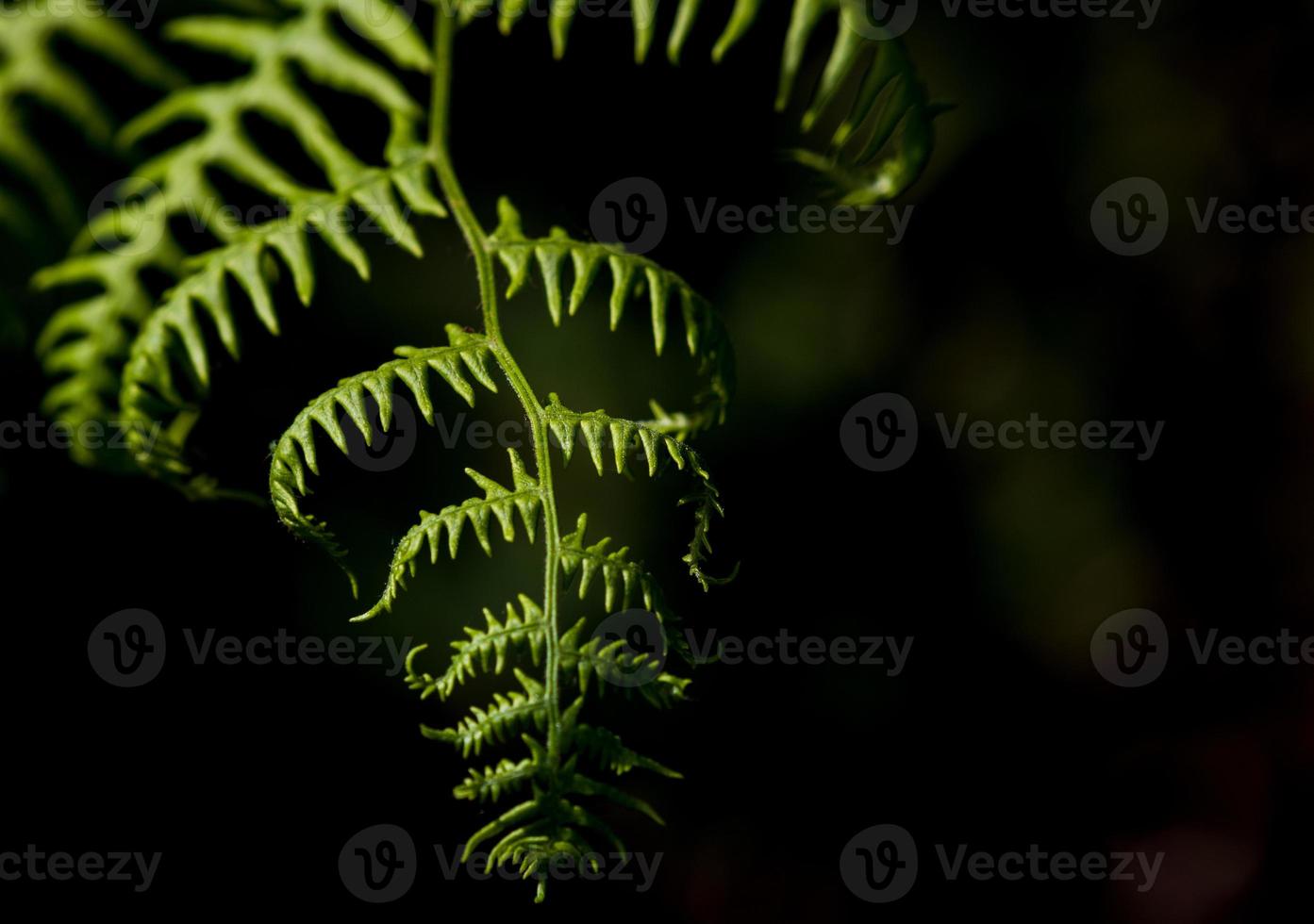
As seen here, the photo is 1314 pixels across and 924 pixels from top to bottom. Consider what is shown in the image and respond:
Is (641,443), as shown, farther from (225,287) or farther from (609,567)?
(225,287)

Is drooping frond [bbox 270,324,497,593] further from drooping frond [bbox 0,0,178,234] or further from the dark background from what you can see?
the dark background

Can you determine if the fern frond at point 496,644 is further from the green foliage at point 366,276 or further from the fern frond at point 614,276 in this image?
the fern frond at point 614,276

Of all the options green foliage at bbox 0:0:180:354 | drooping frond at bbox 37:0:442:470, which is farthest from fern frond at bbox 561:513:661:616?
green foliage at bbox 0:0:180:354

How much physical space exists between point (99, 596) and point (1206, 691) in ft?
8.26

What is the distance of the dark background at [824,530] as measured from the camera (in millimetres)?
1356

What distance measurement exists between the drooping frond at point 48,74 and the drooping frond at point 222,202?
4 cm

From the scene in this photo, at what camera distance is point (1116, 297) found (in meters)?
1.90

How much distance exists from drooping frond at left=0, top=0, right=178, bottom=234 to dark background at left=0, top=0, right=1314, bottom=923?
280mm

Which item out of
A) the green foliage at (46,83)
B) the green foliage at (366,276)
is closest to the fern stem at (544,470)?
the green foliage at (366,276)

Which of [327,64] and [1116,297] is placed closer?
[327,64]

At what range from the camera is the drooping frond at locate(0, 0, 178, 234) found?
65 cm

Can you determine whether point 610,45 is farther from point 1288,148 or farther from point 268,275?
point 1288,148

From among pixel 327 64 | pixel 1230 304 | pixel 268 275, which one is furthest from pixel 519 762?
pixel 1230 304

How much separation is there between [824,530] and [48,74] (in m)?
1.59
